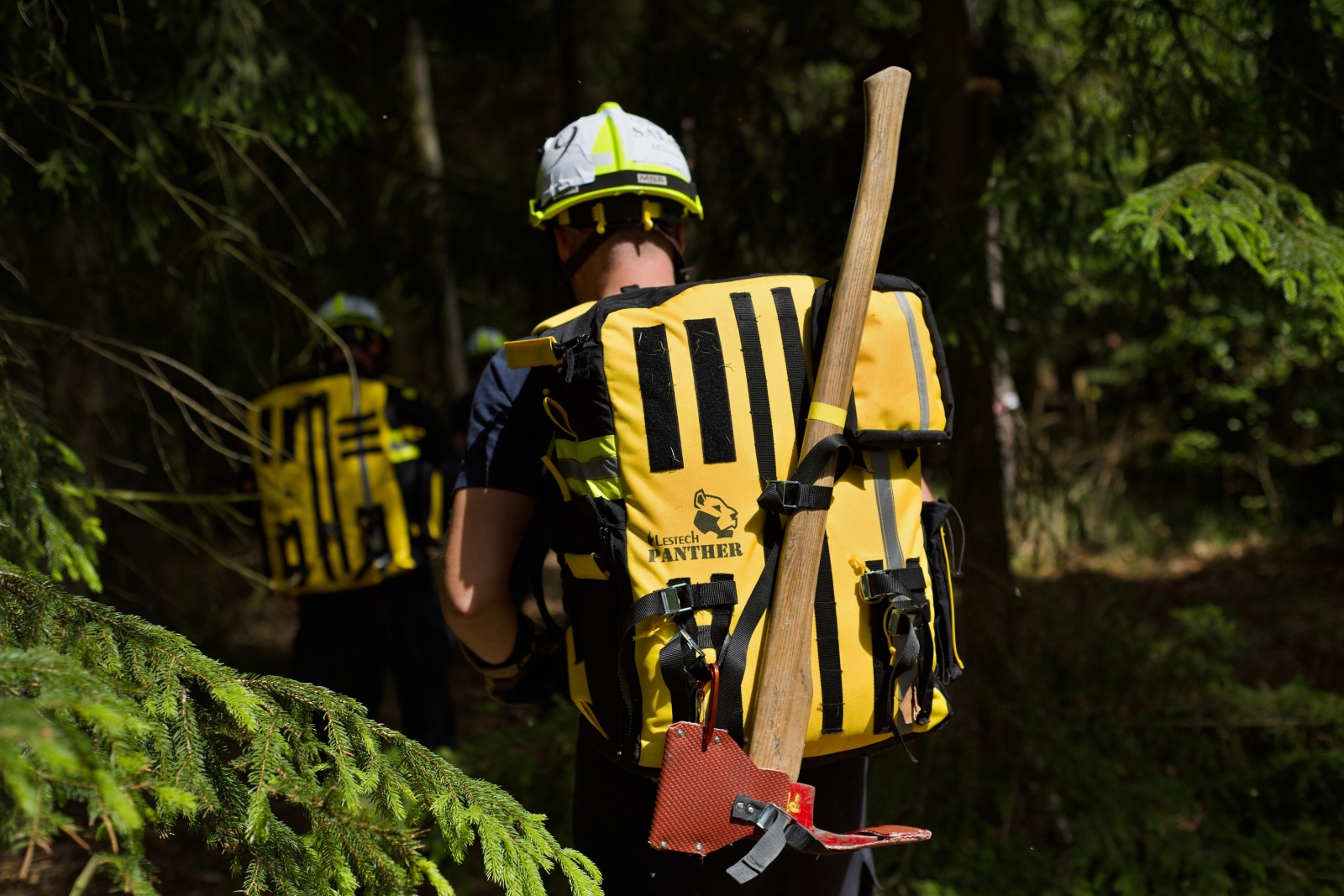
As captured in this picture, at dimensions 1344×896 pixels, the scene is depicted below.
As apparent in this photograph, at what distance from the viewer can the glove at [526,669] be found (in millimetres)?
2100

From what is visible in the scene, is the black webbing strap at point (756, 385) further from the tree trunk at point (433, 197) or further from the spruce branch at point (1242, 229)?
the tree trunk at point (433, 197)

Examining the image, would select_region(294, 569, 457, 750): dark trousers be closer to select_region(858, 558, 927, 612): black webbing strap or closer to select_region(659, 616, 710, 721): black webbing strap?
select_region(659, 616, 710, 721): black webbing strap

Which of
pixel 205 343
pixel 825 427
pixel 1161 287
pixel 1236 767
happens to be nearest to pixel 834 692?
pixel 825 427

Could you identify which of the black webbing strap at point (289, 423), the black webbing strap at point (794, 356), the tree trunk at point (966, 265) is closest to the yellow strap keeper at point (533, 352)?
the black webbing strap at point (794, 356)

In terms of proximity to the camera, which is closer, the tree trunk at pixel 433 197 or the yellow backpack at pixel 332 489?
the yellow backpack at pixel 332 489

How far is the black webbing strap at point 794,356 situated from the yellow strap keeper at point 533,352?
42cm

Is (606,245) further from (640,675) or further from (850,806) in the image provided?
(850,806)

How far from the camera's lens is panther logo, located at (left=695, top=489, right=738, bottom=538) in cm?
165

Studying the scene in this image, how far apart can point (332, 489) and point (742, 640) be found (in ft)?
10.3

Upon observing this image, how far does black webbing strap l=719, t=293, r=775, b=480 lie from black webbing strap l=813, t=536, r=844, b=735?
17 centimetres

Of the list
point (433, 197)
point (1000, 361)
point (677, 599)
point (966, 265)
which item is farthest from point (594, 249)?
point (433, 197)

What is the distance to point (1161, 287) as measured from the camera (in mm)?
3477

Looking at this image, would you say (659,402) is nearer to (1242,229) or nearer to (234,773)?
(234,773)

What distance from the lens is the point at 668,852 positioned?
1.86 m
